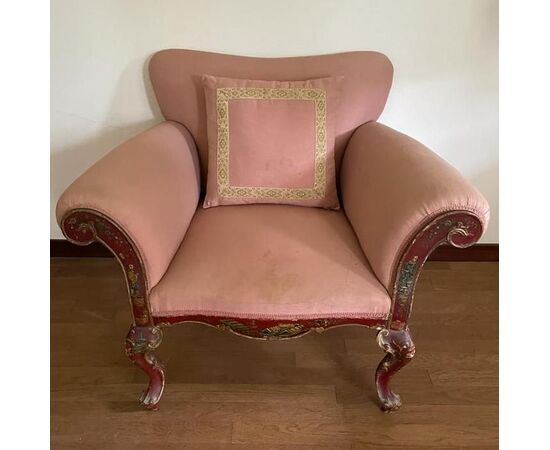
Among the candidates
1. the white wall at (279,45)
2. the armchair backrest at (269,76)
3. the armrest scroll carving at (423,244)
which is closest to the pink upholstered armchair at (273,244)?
the armrest scroll carving at (423,244)

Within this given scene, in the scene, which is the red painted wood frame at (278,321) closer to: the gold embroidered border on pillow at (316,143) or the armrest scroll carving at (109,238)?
the armrest scroll carving at (109,238)

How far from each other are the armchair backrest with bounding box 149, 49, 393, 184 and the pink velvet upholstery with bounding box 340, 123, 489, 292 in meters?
0.16

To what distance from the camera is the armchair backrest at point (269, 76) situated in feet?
6.07

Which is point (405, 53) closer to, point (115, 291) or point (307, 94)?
point (307, 94)

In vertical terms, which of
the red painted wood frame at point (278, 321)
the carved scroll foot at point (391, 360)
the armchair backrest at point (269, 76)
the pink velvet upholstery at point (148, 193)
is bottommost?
the carved scroll foot at point (391, 360)

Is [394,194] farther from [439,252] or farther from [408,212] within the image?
[439,252]

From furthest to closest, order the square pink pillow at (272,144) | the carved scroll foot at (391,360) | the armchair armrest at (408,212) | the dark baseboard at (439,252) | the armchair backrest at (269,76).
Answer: the dark baseboard at (439,252)
the armchair backrest at (269,76)
the square pink pillow at (272,144)
the carved scroll foot at (391,360)
the armchair armrest at (408,212)

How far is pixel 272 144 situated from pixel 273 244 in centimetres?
37

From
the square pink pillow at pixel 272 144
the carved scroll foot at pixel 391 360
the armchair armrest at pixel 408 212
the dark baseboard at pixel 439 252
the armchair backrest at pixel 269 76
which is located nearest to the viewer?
the armchair armrest at pixel 408 212

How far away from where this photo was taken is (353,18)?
196 cm

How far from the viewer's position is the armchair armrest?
128cm

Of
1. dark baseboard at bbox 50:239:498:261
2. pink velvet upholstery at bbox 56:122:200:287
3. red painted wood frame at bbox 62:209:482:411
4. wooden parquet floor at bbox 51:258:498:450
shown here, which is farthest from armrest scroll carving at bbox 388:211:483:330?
dark baseboard at bbox 50:239:498:261
